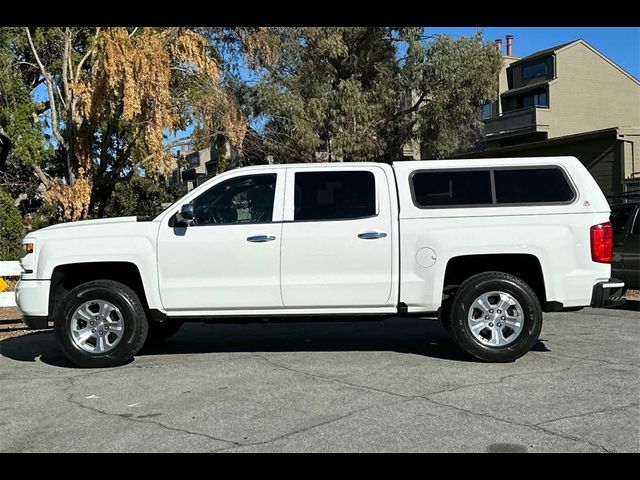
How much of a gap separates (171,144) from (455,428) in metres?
11.3

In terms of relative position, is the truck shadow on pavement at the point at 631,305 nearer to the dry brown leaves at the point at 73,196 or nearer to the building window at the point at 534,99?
the dry brown leaves at the point at 73,196

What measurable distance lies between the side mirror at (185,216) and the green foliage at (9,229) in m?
9.65

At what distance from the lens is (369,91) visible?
21.2m

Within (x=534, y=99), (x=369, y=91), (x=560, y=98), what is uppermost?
(x=534, y=99)

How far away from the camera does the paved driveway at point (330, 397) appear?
440 centimetres

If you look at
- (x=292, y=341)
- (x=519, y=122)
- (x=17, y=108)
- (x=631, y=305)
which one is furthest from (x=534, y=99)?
(x=292, y=341)

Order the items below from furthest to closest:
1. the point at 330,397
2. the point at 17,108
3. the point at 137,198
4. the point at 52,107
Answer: the point at 137,198 < the point at 52,107 < the point at 17,108 < the point at 330,397

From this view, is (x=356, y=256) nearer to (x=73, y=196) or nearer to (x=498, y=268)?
(x=498, y=268)

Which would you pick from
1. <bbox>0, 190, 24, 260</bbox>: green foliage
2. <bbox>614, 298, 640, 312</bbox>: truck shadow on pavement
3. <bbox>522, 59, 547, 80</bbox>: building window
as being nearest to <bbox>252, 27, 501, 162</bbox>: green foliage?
<bbox>0, 190, 24, 260</bbox>: green foliage

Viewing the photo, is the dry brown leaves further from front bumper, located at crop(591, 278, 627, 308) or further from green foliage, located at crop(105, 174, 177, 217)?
front bumper, located at crop(591, 278, 627, 308)

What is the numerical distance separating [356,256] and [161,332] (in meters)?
2.92

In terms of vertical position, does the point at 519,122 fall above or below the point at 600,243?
above

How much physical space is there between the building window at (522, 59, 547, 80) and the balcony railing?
139 inches

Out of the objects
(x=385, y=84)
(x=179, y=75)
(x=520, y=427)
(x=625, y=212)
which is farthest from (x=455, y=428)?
(x=385, y=84)
